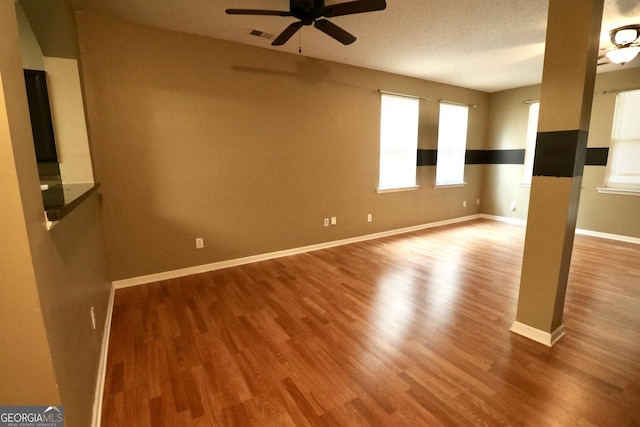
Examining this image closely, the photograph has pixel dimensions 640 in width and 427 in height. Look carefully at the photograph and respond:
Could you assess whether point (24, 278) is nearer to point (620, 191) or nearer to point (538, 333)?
point (538, 333)

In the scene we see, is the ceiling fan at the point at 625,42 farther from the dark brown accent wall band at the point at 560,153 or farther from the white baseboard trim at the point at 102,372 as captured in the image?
the white baseboard trim at the point at 102,372

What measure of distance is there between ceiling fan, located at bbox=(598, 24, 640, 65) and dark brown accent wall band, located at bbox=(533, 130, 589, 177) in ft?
5.64

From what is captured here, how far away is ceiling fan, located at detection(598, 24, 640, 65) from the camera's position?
287 centimetres

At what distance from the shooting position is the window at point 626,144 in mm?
4430

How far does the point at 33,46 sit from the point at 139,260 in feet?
6.59

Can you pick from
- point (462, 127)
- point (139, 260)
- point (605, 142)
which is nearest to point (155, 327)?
point (139, 260)

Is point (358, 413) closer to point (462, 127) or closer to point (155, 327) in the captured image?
point (155, 327)

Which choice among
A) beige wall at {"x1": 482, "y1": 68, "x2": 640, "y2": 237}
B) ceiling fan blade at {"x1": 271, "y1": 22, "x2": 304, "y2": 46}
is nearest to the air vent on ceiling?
ceiling fan blade at {"x1": 271, "y1": 22, "x2": 304, "y2": 46}

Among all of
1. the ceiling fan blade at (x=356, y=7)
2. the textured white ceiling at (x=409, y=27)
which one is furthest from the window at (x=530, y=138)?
the ceiling fan blade at (x=356, y=7)

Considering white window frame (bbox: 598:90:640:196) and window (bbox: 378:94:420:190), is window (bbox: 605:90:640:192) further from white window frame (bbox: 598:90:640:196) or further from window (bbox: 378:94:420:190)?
window (bbox: 378:94:420:190)

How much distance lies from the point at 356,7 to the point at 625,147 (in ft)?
17.2

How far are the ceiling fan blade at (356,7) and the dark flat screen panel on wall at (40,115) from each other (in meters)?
2.15

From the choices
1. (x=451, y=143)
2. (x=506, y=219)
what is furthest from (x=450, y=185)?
(x=506, y=219)

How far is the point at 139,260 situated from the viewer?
3104mm
